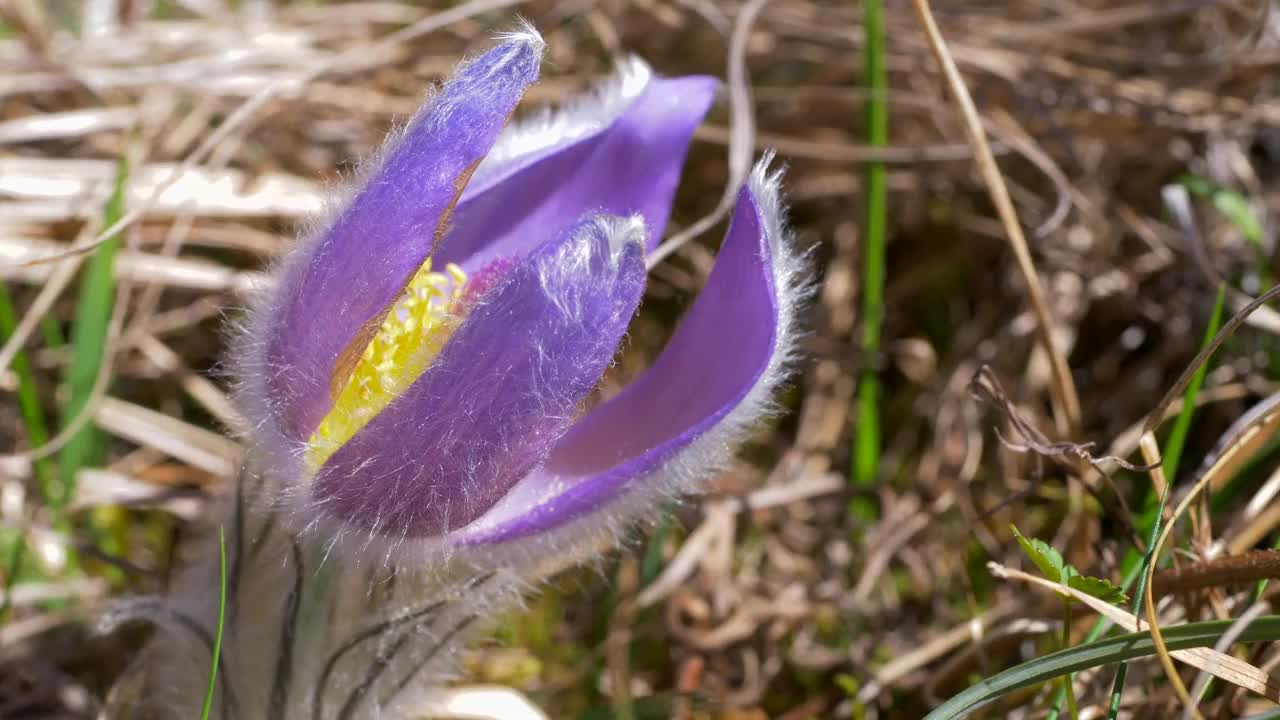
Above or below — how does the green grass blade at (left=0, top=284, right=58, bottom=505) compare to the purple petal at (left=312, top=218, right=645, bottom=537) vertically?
above

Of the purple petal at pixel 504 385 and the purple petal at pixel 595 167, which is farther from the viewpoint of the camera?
the purple petal at pixel 595 167

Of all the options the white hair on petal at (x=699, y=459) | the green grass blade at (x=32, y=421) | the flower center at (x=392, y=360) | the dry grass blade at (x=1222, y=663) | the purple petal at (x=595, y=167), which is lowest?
the dry grass blade at (x=1222, y=663)

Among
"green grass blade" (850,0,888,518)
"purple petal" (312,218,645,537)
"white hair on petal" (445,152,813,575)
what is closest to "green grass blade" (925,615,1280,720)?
"white hair on petal" (445,152,813,575)

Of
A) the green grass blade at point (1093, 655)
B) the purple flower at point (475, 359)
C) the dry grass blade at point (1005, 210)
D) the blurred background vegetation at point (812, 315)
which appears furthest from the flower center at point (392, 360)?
the dry grass blade at point (1005, 210)

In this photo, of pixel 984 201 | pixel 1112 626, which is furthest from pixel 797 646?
pixel 984 201

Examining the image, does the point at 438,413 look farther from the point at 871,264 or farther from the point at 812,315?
the point at 812,315

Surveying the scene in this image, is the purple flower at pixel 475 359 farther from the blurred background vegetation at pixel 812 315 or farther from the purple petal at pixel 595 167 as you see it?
the blurred background vegetation at pixel 812 315

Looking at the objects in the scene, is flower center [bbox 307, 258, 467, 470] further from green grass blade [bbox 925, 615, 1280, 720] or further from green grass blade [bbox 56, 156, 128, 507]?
green grass blade [bbox 56, 156, 128, 507]
